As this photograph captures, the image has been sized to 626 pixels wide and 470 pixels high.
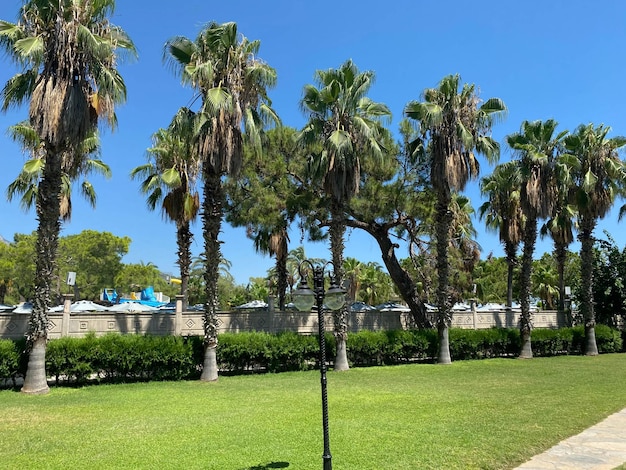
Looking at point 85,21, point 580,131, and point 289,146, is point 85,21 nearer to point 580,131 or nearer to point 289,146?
point 289,146

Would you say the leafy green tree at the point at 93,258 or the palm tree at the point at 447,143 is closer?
the palm tree at the point at 447,143

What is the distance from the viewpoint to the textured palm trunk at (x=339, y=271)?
1908 centimetres

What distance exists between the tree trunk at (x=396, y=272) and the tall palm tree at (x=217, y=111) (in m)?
8.25

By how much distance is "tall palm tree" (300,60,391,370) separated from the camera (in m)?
18.9

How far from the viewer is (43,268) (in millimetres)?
13680

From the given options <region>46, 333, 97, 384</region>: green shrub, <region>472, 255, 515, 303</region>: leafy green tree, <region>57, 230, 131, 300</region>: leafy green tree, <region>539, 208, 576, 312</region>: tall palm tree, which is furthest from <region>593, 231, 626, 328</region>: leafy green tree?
<region>57, 230, 131, 300</region>: leafy green tree

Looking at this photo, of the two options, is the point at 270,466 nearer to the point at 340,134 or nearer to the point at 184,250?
the point at 340,134

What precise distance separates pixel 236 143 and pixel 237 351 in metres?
6.91

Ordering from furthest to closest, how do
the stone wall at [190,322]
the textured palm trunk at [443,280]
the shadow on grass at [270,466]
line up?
the textured palm trunk at [443,280] < the stone wall at [190,322] < the shadow on grass at [270,466]

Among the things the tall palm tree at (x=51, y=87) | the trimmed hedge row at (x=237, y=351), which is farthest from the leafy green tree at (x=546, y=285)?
the tall palm tree at (x=51, y=87)

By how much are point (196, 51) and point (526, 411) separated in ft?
45.3

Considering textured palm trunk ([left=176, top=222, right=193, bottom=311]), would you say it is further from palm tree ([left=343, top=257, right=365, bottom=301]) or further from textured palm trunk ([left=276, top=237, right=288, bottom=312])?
palm tree ([left=343, top=257, right=365, bottom=301])

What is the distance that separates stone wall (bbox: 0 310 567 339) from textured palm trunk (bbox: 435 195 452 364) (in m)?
2.91

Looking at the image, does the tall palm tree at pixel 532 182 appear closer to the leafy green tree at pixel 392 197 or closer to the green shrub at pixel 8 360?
the leafy green tree at pixel 392 197
